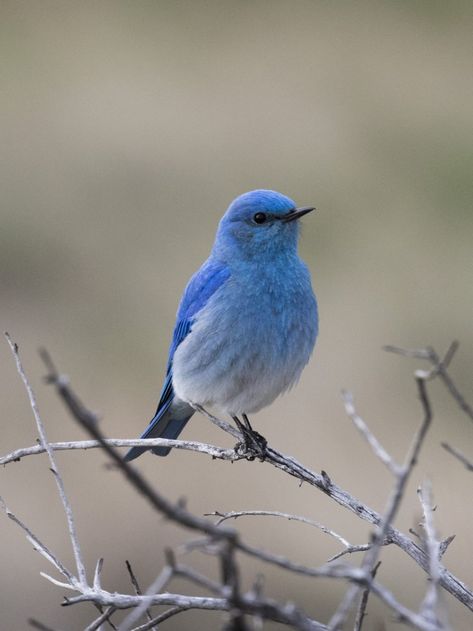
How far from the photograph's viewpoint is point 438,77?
531 inches

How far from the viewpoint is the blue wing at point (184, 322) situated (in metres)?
5.45

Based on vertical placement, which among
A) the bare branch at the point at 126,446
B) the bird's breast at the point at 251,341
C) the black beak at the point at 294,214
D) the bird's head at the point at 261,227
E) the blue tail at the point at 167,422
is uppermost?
the black beak at the point at 294,214

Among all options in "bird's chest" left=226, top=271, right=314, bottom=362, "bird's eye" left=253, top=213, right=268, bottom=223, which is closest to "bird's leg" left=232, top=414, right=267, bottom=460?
"bird's chest" left=226, top=271, right=314, bottom=362

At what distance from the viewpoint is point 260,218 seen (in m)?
5.52

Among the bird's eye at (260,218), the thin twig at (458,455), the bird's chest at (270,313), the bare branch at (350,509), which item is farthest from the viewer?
the bird's eye at (260,218)

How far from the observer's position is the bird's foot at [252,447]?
5.01 meters

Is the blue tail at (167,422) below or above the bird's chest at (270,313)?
below

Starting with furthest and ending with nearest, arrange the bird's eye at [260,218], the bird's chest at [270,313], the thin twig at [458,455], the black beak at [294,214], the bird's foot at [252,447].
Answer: the bird's eye at [260,218], the black beak at [294,214], the bird's chest at [270,313], the bird's foot at [252,447], the thin twig at [458,455]

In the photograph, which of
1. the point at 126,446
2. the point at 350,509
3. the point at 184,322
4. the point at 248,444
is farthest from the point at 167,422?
the point at 350,509

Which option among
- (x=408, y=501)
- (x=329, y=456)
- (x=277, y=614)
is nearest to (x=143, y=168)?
(x=329, y=456)

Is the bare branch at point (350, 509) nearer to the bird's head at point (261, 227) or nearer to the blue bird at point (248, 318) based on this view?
the blue bird at point (248, 318)

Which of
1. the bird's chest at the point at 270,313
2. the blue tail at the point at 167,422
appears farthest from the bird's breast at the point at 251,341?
the blue tail at the point at 167,422

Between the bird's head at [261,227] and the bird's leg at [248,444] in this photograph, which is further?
the bird's head at [261,227]

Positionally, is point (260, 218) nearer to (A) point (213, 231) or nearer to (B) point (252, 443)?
(B) point (252, 443)
